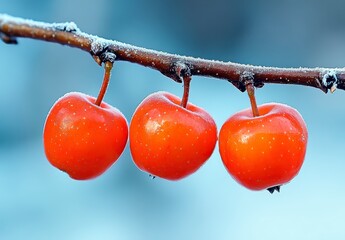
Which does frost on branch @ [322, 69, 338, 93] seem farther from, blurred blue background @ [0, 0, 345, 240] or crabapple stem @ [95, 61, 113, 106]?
blurred blue background @ [0, 0, 345, 240]

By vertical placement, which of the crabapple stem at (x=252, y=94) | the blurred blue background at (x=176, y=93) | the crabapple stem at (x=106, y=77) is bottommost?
the crabapple stem at (x=252, y=94)

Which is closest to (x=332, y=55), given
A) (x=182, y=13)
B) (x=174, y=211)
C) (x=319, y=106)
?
(x=319, y=106)

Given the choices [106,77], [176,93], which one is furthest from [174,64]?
[176,93]

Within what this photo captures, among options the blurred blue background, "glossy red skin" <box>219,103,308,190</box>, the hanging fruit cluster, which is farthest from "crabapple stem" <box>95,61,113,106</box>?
the blurred blue background

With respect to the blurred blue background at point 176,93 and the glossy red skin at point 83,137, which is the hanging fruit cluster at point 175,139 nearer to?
the glossy red skin at point 83,137

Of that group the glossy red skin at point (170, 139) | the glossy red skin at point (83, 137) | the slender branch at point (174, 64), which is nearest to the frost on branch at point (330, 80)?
the slender branch at point (174, 64)

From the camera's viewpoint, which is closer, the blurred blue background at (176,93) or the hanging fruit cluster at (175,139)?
the hanging fruit cluster at (175,139)

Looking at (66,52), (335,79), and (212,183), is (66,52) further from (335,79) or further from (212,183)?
(335,79)

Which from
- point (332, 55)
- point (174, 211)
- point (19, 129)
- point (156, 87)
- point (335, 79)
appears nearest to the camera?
point (335, 79)
